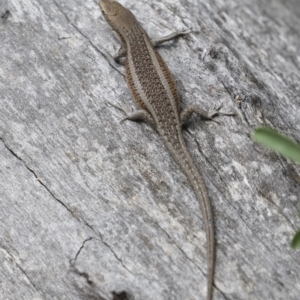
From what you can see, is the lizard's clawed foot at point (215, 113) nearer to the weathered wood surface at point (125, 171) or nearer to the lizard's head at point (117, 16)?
the weathered wood surface at point (125, 171)

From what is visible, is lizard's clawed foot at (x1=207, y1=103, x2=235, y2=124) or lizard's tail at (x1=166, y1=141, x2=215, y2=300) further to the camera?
lizard's clawed foot at (x1=207, y1=103, x2=235, y2=124)

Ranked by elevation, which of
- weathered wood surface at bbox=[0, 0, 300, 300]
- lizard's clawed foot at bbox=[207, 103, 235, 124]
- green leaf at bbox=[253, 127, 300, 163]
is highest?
green leaf at bbox=[253, 127, 300, 163]

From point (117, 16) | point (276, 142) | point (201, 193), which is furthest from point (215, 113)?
point (117, 16)

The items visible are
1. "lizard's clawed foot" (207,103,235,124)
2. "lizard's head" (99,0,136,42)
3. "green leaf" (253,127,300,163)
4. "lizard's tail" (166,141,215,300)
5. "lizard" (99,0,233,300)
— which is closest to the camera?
"green leaf" (253,127,300,163)

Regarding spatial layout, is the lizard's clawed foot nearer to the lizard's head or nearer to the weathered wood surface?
the weathered wood surface

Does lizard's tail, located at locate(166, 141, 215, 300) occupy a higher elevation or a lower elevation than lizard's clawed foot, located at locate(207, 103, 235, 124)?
lower

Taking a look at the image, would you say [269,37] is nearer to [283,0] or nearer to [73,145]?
[283,0]

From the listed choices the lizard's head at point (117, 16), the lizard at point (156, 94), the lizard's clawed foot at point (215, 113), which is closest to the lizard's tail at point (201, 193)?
the lizard at point (156, 94)

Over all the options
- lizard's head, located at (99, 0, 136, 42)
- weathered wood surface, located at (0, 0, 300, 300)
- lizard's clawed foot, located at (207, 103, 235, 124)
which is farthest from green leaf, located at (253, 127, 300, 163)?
lizard's head, located at (99, 0, 136, 42)
